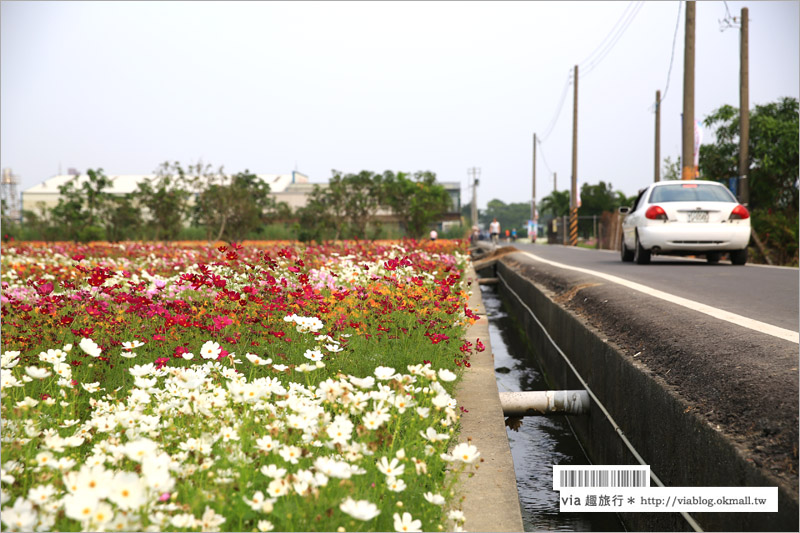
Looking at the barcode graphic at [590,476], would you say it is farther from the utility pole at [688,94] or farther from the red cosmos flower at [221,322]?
the utility pole at [688,94]

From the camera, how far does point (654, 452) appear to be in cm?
374

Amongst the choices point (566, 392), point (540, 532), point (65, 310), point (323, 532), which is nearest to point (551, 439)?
point (566, 392)

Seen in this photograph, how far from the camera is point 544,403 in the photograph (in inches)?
211

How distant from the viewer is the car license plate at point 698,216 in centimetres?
1169

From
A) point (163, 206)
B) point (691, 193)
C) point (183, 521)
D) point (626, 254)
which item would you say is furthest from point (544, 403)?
point (163, 206)

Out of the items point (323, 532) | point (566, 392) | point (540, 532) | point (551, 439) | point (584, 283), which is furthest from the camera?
point (584, 283)

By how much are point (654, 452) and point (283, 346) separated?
8.69ft

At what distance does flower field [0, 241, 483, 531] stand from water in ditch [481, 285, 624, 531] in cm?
100

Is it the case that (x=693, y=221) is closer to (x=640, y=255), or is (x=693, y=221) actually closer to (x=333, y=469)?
(x=640, y=255)

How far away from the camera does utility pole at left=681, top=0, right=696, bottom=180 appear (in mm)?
19000

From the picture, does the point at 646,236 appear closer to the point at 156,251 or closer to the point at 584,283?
the point at 584,283

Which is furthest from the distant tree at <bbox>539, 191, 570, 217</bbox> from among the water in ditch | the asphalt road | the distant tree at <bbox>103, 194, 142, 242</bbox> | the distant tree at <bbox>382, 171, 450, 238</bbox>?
the water in ditch

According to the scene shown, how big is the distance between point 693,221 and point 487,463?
979 cm

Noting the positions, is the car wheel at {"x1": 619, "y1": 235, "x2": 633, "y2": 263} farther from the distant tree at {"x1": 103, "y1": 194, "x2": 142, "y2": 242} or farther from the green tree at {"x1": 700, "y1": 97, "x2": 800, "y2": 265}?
the distant tree at {"x1": 103, "y1": 194, "x2": 142, "y2": 242}
